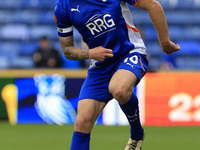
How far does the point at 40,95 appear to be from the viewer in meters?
9.09

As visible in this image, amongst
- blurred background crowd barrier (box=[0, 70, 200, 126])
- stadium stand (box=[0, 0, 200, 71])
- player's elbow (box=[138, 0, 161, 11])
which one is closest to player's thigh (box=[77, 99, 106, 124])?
player's elbow (box=[138, 0, 161, 11])

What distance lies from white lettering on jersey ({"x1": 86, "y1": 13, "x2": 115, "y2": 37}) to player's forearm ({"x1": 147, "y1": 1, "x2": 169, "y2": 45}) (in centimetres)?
36

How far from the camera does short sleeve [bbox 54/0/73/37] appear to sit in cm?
475

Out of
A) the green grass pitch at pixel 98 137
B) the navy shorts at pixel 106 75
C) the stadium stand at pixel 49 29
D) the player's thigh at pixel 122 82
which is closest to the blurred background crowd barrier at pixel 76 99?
the green grass pitch at pixel 98 137

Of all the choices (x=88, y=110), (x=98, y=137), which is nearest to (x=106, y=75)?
(x=88, y=110)

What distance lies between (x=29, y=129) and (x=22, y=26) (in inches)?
183

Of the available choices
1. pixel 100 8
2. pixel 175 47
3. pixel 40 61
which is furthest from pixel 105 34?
pixel 40 61

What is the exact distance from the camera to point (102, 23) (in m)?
4.66

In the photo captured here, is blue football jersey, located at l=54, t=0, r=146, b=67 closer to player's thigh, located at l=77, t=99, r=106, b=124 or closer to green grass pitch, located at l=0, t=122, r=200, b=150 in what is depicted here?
player's thigh, located at l=77, t=99, r=106, b=124

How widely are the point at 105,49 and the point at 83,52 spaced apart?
267mm

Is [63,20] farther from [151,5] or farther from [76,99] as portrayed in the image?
[76,99]

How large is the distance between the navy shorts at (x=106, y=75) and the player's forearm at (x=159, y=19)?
291mm

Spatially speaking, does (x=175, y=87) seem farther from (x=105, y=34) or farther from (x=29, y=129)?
(x=105, y=34)

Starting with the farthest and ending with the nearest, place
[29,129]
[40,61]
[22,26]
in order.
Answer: [22,26]
[40,61]
[29,129]
